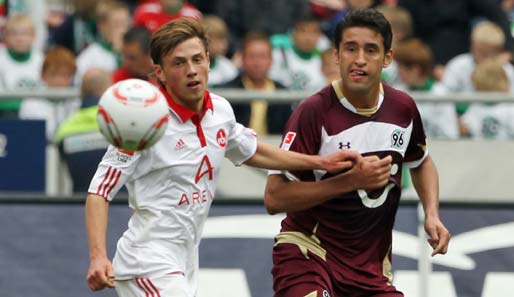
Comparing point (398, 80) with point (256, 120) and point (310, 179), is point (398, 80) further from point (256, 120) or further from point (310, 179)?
point (310, 179)

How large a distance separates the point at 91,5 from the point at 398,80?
3.56m

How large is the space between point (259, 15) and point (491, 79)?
3169mm

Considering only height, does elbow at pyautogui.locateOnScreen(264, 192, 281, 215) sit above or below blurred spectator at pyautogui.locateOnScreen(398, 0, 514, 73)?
below

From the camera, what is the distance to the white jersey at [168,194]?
805cm

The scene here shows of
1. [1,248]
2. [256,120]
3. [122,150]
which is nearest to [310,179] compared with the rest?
[122,150]

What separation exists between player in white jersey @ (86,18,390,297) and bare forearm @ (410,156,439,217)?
27.7 inches

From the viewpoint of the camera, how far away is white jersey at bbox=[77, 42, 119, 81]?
1514 cm

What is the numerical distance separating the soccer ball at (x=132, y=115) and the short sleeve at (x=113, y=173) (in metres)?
0.32

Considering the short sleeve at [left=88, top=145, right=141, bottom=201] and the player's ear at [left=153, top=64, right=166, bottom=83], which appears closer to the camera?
the short sleeve at [left=88, top=145, right=141, bottom=201]

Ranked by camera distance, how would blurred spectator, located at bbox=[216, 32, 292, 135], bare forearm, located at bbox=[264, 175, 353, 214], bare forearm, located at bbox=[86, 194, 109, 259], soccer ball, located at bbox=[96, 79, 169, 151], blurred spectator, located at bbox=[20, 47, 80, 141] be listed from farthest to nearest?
blurred spectator, located at bbox=[216, 32, 292, 135], blurred spectator, located at bbox=[20, 47, 80, 141], bare forearm, located at bbox=[264, 175, 353, 214], bare forearm, located at bbox=[86, 194, 109, 259], soccer ball, located at bbox=[96, 79, 169, 151]

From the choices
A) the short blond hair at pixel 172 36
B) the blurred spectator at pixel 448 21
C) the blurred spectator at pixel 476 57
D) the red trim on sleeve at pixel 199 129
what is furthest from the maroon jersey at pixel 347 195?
the blurred spectator at pixel 448 21

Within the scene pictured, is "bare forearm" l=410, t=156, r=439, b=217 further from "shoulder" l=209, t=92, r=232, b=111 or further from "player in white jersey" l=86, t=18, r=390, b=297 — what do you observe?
"shoulder" l=209, t=92, r=232, b=111

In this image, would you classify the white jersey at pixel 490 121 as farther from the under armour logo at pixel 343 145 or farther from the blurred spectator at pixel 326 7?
the under armour logo at pixel 343 145

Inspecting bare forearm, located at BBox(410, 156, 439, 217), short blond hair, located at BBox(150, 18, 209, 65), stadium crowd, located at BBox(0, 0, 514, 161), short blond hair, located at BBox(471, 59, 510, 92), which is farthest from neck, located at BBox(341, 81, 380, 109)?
short blond hair, located at BBox(471, 59, 510, 92)
